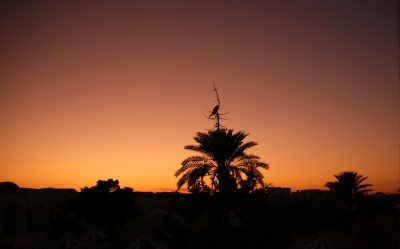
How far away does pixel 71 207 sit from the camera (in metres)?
32.8

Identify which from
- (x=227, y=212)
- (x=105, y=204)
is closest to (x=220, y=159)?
(x=227, y=212)

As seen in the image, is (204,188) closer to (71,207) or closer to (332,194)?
(71,207)

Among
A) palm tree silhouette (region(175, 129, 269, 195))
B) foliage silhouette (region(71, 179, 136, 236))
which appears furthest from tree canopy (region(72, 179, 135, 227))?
palm tree silhouette (region(175, 129, 269, 195))

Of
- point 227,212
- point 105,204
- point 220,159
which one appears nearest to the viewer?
point 227,212

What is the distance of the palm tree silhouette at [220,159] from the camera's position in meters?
17.5

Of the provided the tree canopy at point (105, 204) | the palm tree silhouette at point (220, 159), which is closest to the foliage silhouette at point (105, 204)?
the tree canopy at point (105, 204)

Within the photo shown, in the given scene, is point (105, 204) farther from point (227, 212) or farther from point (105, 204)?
point (227, 212)

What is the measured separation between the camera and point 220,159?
1773 centimetres

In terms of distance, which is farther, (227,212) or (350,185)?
(350,185)

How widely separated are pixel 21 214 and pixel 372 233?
23.0 metres

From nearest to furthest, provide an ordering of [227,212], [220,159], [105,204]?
[227,212] → [220,159] → [105,204]

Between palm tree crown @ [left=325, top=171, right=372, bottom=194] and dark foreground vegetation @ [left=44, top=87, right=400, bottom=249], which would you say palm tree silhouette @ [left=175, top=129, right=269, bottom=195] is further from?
palm tree crown @ [left=325, top=171, right=372, bottom=194]

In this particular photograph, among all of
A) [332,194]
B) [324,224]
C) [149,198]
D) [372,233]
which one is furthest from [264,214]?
[149,198]

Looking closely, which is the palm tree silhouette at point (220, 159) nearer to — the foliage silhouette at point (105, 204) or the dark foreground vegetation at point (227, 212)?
the dark foreground vegetation at point (227, 212)
